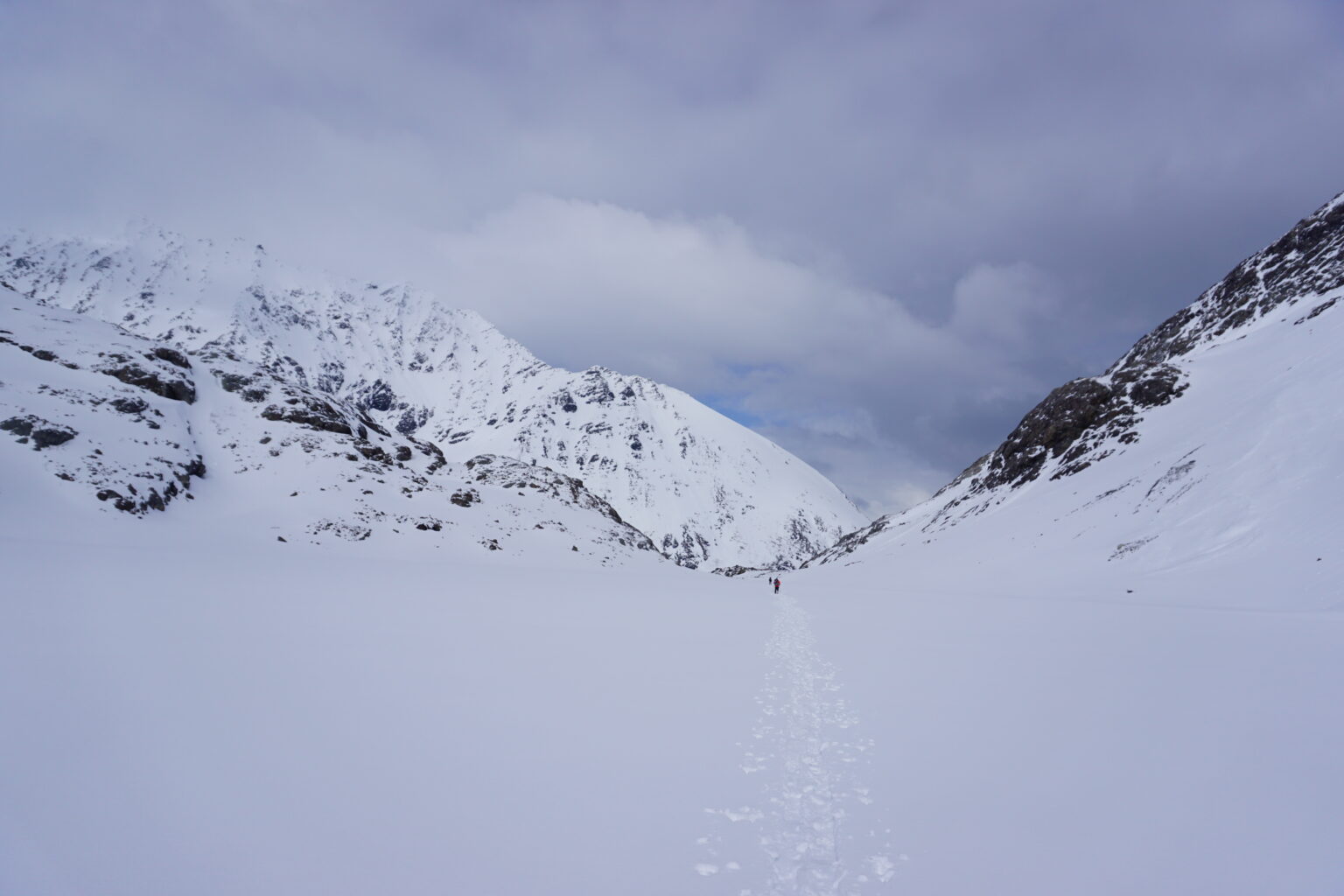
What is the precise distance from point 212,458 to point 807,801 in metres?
58.3

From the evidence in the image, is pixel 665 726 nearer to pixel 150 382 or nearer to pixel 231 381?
pixel 150 382

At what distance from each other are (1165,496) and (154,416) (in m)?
77.5

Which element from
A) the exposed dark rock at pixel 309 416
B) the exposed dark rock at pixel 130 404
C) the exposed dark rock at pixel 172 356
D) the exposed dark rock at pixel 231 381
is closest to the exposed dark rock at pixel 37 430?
the exposed dark rock at pixel 130 404

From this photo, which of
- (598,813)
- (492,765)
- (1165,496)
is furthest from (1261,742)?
(1165,496)

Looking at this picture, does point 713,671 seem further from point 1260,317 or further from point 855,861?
point 1260,317

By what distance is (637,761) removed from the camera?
745 cm

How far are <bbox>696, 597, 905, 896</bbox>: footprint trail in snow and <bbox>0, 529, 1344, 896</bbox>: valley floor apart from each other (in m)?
0.04

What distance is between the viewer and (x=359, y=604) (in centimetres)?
1825

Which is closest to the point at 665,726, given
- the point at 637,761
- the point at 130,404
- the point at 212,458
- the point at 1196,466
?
the point at 637,761

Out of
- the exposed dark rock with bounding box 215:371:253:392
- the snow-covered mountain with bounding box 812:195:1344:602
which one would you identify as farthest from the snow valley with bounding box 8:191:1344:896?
the exposed dark rock with bounding box 215:371:253:392

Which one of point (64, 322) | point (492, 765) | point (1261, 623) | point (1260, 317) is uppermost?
point (1260, 317)

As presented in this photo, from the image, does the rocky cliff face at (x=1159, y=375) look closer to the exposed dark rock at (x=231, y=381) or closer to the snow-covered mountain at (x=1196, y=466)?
the snow-covered mountain at (x=1196, y=466)

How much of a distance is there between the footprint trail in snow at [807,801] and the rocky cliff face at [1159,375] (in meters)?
62.6

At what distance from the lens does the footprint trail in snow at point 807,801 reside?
5.05m
